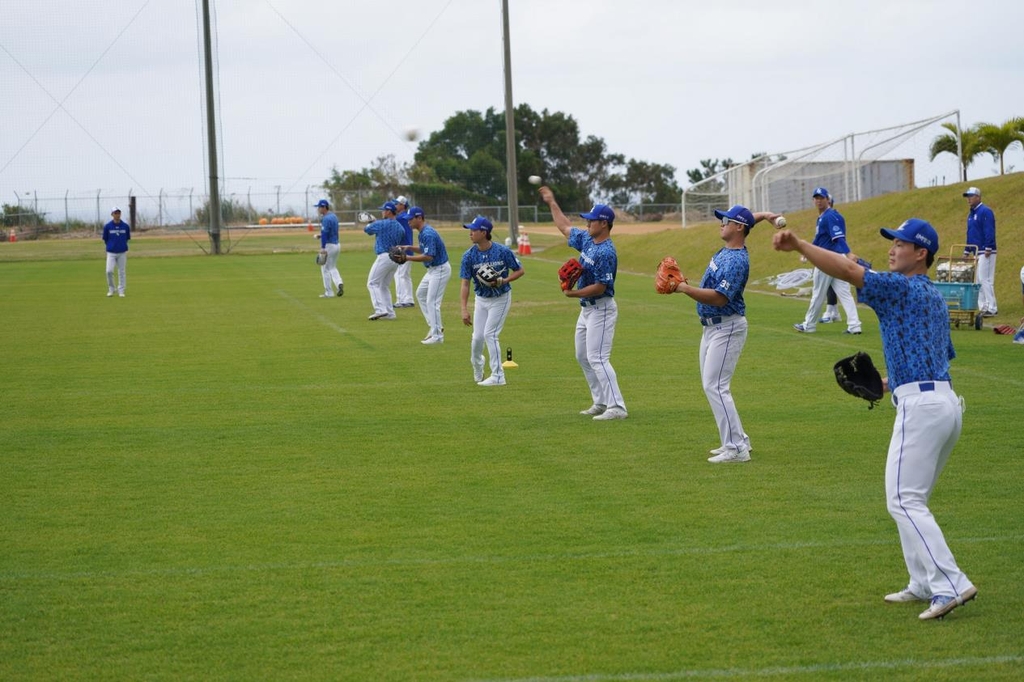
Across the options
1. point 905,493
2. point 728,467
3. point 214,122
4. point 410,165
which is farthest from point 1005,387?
point 410,165

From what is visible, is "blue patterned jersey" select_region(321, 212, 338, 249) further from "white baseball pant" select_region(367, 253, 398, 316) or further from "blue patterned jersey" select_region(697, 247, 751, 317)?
"blue patterned jersey" select_region(697, 247, 751, 317)

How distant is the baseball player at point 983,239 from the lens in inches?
806

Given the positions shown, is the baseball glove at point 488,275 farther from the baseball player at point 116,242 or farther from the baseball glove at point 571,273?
the baseball player at point 116,242

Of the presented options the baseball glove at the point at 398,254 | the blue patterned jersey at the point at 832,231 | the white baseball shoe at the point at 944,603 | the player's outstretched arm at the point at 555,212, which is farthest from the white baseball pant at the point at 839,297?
the white baseball shoe at the point at 944,603

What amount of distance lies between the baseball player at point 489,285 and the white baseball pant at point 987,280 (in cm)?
1045

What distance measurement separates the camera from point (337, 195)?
64.6 meters

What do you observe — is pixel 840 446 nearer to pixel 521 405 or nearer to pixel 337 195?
pixel 521 405

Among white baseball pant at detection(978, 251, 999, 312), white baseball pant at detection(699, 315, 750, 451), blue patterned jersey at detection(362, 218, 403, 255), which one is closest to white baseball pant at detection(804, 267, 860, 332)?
white baseball pant at detection(978, 251, 999, 312)

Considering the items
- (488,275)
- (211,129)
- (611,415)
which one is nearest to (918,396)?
(611,415)

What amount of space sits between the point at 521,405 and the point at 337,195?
174 ft

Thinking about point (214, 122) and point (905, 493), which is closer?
point (905, 493)

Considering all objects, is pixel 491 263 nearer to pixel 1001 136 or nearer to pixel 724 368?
pixel 724 368

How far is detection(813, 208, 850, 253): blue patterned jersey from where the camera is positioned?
18.2 m

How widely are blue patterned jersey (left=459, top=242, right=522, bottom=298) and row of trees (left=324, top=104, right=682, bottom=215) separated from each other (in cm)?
5921
